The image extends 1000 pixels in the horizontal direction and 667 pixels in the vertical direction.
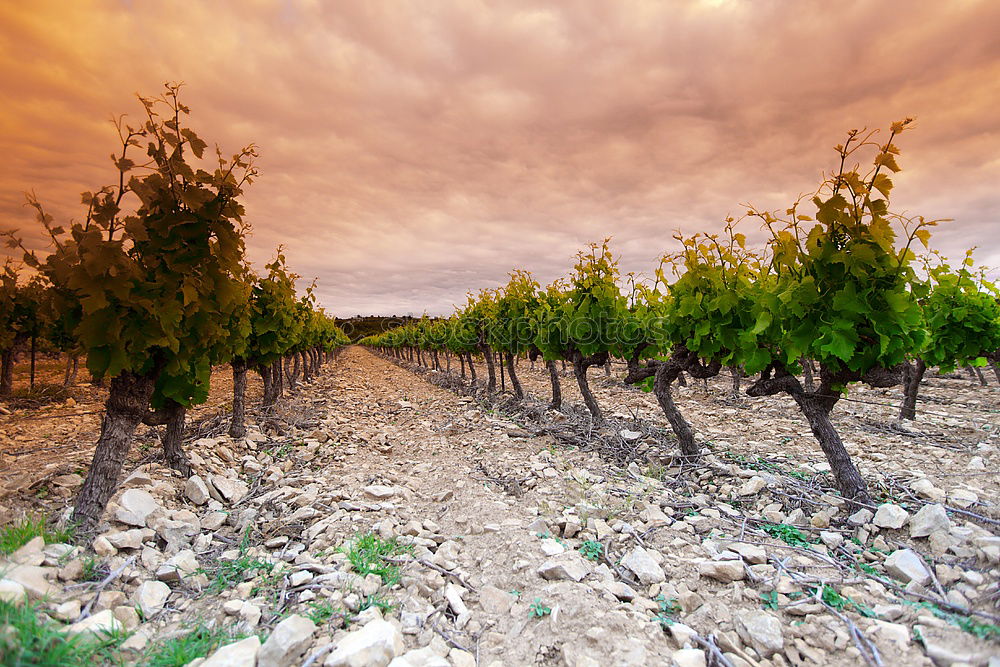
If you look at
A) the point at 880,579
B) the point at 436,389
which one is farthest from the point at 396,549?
the point at 436,389

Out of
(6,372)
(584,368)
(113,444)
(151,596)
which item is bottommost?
(151,596)

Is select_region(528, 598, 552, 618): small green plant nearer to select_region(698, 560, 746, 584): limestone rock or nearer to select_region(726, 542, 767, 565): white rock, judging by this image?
select_region(698, 560, 746, 584): limestone rock

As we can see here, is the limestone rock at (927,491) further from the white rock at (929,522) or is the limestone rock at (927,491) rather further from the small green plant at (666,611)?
the small green plant at (666,611)

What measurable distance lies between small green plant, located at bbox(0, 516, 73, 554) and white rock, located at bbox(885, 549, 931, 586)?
7.14 m

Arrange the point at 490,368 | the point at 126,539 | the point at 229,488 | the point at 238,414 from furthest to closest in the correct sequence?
the point at 490,368 < the point at 238,414 < the point at 229,488 < the point at 126,539

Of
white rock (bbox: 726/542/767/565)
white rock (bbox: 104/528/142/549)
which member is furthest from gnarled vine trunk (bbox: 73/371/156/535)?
white rock (bbox: 726/542/767/565)

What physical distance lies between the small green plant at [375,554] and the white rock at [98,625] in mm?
1564

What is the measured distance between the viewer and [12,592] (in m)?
2.56

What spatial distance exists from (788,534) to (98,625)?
5.71 meters

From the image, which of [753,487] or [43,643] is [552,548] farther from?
[43,643]

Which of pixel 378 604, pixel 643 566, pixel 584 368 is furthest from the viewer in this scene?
pixel 584 368

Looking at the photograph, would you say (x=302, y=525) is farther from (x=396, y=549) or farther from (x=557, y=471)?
(x=557, y=471)

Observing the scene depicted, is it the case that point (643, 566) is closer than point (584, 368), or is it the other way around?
point (643, 566)

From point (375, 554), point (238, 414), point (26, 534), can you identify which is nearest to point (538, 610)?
point (375, 554)
